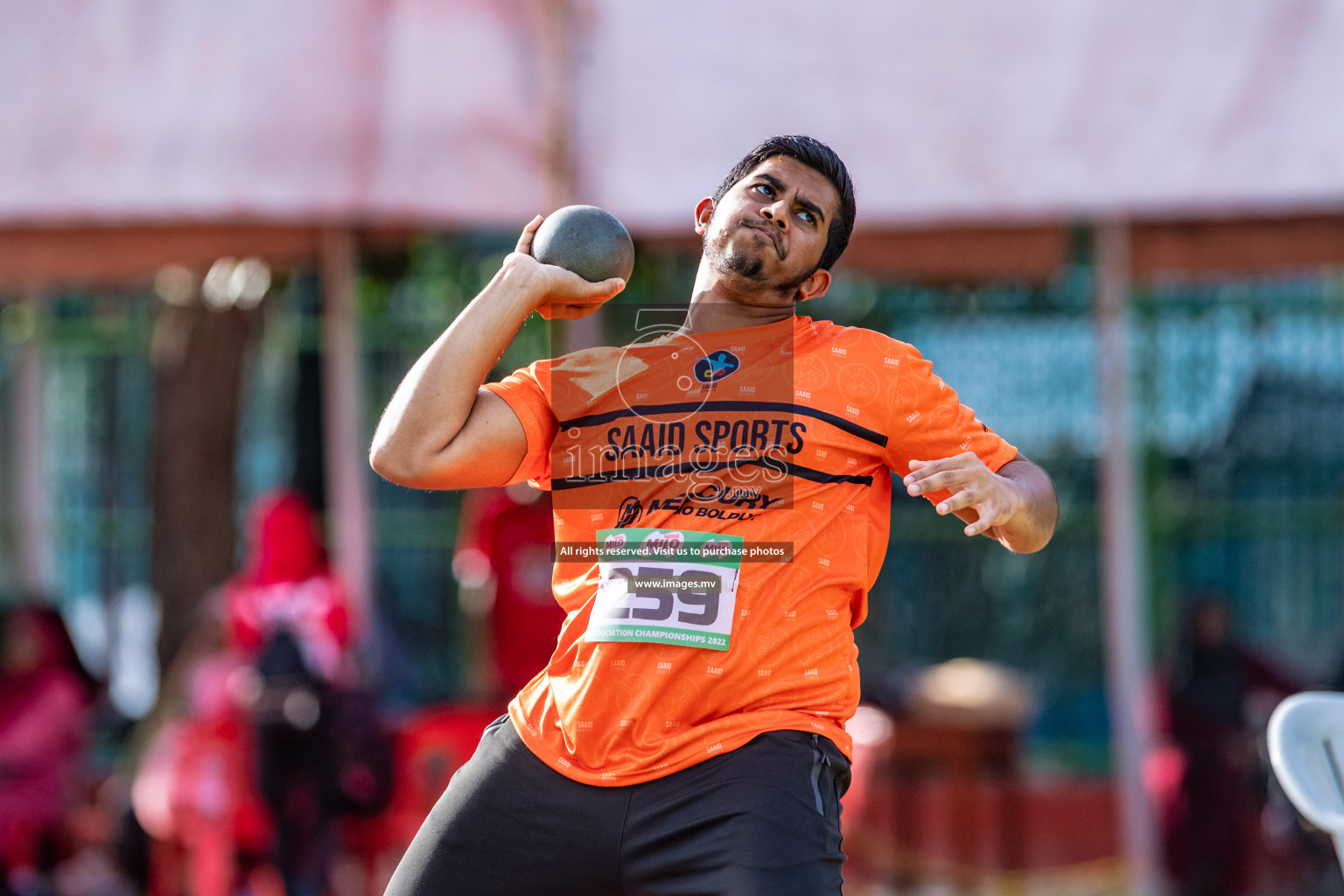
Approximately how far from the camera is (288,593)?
583 centimetres

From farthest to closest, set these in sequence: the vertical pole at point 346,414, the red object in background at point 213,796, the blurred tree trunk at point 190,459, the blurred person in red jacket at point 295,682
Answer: the blurred tree trunk at point 190,459
the vertical pole at point 346,414
the red object in background at point 213,796
the blurred person in red jacket at point 295,682

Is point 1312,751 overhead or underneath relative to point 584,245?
underneath

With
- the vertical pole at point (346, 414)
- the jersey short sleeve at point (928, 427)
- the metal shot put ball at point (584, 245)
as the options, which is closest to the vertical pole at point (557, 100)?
the vertical pole at point (346, 414)

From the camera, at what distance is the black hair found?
2678 millimetres

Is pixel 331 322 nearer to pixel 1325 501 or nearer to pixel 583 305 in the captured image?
pixel 583 305

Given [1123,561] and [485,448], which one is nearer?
[485,448]

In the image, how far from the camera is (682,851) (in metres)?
2.38

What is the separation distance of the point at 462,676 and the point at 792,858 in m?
6.08

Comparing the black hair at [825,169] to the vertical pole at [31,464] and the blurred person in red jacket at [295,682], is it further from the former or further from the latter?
the vertical pole at [31,464]

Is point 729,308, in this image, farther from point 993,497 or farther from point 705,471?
point 993,497

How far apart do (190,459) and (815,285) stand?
5.97 m

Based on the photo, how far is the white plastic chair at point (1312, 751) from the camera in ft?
11.1

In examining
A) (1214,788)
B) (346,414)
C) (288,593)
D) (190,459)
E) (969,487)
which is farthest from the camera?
(190,459)

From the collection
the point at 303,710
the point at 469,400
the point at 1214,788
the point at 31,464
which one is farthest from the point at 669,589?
the point at 31,464
